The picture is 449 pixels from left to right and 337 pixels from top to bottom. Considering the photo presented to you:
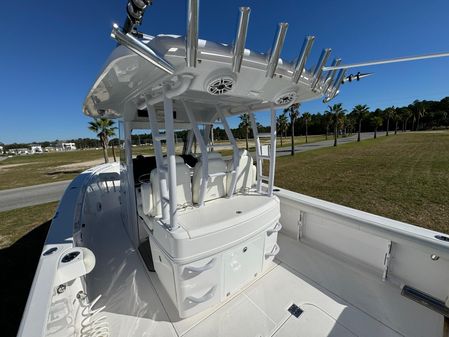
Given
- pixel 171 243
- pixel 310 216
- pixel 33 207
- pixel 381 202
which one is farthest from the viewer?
pixel 33 207

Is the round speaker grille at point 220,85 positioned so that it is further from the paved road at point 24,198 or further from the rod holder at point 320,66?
the paved road at point 24,198

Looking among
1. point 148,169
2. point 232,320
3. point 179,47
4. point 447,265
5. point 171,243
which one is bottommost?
point 232,320

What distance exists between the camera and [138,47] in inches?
35.4

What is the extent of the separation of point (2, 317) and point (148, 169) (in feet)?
8.34

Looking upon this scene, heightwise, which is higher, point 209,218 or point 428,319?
point 209,218

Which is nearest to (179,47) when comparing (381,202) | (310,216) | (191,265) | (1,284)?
(191,265)

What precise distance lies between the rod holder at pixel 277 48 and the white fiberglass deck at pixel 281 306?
2035mm

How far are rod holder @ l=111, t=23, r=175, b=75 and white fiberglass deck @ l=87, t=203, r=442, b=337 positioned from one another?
6.67ft

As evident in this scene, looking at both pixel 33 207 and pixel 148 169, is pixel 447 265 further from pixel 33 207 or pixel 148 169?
pixel 33 207

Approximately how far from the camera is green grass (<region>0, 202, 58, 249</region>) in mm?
4729

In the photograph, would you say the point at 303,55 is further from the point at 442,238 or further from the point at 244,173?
the point at 442,238

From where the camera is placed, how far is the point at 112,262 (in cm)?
243

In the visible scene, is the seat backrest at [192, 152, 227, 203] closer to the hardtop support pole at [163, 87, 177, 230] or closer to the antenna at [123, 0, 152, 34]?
the hardtop support pole at [163, 87, 177, 230]

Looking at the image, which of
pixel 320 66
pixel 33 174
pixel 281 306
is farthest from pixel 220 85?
pixel 33 174
